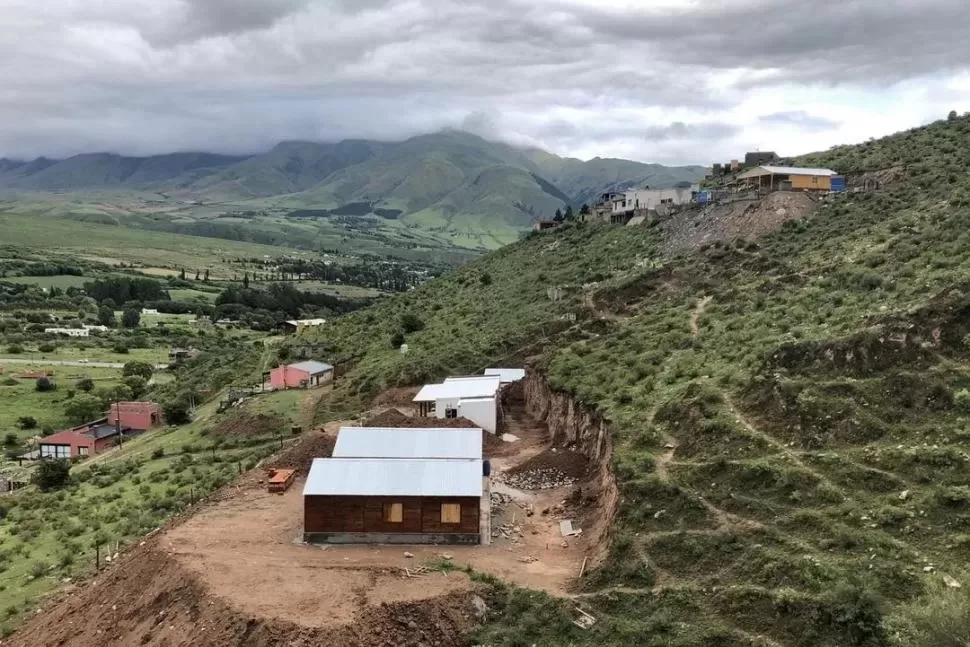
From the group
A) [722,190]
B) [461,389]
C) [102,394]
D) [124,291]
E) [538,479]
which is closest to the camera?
[538,479]

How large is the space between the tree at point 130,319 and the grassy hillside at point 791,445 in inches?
3605

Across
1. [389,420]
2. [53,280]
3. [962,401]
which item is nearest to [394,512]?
[389,420]

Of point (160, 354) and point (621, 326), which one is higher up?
point (621, 326)

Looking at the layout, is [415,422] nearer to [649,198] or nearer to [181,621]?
[181,621]

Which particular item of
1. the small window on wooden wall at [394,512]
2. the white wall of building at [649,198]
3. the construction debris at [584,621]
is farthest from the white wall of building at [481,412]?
the white wall of building at [649,198]

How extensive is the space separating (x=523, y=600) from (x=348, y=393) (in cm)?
2876

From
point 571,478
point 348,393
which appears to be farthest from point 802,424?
point 348,393

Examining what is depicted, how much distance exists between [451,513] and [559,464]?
26.1 feet

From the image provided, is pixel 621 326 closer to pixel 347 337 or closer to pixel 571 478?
pixel 571 478

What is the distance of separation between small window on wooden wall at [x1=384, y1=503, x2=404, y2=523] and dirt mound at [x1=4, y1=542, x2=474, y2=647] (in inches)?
192

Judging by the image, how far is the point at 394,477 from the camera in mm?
24703

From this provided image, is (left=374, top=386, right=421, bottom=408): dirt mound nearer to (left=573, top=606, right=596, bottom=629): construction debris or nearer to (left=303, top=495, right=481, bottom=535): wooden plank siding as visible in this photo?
(left=303, top=495, right=481, bottom=535): wooden plank siding

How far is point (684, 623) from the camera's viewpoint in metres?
17.1

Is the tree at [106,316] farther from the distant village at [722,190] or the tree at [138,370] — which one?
the distant village at [722,190]
